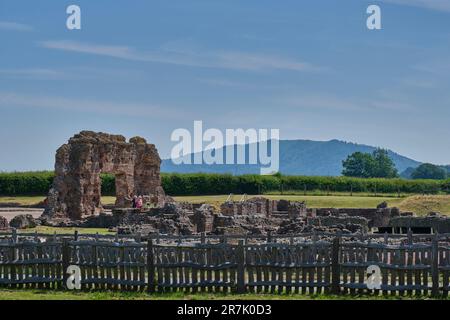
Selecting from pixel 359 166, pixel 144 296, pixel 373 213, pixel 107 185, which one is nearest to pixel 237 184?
pixel 107 185

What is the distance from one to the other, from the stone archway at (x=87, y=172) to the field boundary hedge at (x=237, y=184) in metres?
19.6

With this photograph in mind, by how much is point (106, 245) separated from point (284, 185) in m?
72.9

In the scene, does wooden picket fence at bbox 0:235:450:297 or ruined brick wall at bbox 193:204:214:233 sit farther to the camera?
ruined brick wall at bbox 193:204:214:233

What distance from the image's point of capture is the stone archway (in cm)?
5966

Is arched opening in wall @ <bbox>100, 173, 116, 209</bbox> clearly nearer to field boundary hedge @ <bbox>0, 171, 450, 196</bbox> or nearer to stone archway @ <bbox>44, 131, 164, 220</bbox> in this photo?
field boundary hedge @ <bbox>0, 171, 450, 196</bbox>

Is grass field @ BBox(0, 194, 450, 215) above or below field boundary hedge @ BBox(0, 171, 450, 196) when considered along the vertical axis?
below

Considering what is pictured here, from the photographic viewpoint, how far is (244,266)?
21.7 m

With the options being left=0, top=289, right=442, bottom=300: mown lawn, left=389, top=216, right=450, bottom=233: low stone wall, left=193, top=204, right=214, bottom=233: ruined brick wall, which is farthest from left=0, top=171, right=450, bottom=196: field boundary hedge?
left=0, top=289, right=442, bottom=300: mown lawn

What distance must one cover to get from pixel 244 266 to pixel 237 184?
70895 mm

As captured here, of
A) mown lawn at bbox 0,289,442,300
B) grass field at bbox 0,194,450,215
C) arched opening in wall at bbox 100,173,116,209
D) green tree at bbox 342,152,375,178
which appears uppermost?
green tree at bbox 342,152,375,178

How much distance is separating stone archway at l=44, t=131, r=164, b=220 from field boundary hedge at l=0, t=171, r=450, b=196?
19625mm

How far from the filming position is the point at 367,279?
21.0 m
